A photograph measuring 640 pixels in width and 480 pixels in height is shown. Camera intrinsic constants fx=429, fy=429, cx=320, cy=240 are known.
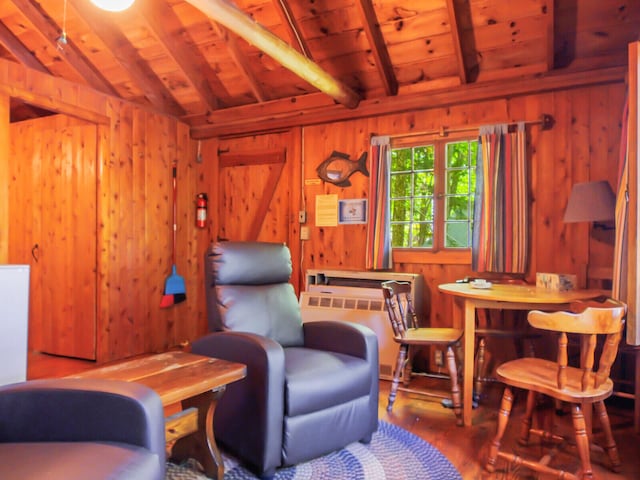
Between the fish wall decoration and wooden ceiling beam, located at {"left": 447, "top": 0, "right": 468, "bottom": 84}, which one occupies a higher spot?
wooden ceiling beam, located at {"left": 447, "top": 0, "right": 468, "bottom": 84}

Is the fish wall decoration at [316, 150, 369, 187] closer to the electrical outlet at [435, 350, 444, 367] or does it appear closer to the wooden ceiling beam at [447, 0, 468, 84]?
the wooden ceiling beam at [447, 0, 468, 84]

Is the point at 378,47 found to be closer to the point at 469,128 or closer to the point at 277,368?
the point at 469,128

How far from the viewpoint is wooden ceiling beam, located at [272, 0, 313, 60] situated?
10.5ft

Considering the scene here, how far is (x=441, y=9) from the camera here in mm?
3098

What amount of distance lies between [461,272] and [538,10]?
1.96 m

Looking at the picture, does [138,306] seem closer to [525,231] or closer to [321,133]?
[321,133]

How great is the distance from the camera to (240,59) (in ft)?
12.5

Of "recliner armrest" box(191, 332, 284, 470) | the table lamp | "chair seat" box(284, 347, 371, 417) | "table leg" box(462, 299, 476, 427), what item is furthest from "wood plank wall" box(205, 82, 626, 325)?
"recliner armrest" box(191, 332, 284, 470)

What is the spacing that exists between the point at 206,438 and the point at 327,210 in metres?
2.58

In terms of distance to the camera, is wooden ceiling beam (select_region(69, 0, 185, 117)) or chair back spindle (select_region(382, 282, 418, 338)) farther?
wooden ceiling beam (select_region(69, 0, 185, 117))

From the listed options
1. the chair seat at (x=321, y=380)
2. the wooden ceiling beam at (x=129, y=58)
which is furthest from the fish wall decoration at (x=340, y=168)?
the chair seat at (x=321, y=380)

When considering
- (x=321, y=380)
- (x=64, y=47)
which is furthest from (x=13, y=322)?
(x=64, y=47)

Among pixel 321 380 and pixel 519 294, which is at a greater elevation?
pixel 519 294

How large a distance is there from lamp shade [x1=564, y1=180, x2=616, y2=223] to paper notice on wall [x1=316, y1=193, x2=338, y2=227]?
1.93 m
